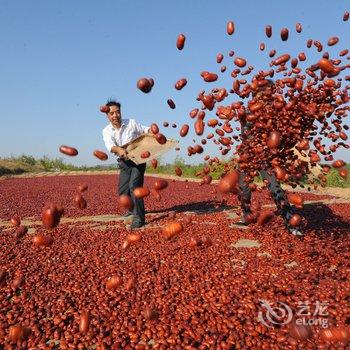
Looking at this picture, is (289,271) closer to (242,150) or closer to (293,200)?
(293,200)

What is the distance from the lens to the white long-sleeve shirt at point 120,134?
6.70 metres

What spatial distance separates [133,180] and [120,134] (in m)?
0.85

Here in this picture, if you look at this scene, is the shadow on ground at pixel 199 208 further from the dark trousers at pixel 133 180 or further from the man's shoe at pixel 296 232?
the man's shoe at pixel 296 232

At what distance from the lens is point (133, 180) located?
6738mm

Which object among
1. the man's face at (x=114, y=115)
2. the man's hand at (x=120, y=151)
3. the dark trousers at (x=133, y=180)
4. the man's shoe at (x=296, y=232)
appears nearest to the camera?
the man's shoe at (x=296, y=232)

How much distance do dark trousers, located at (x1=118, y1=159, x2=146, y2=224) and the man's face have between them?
717 mm

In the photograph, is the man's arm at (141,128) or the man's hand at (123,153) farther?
the man's arm at (141,128)

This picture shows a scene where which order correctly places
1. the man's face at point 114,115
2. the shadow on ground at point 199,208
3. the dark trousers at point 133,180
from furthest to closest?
the shadow on ground at point 199,208 → the dark trousers at point 133,180 → the man's face at point 114,115

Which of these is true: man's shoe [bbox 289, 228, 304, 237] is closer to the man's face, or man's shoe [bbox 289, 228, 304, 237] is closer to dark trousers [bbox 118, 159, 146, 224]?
dark trousers [bbox 118, 159, 146, 224]

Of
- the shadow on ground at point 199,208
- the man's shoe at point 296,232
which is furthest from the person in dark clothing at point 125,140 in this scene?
the man's shoe at point 296,232

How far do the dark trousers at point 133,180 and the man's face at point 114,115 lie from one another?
717 mm

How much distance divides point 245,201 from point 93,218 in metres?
3.61

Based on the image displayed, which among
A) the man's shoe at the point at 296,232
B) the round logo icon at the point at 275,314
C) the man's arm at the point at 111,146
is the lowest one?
the man's shoe at the point at 296,232

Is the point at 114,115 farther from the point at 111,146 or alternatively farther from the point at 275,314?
the point at 275,314
